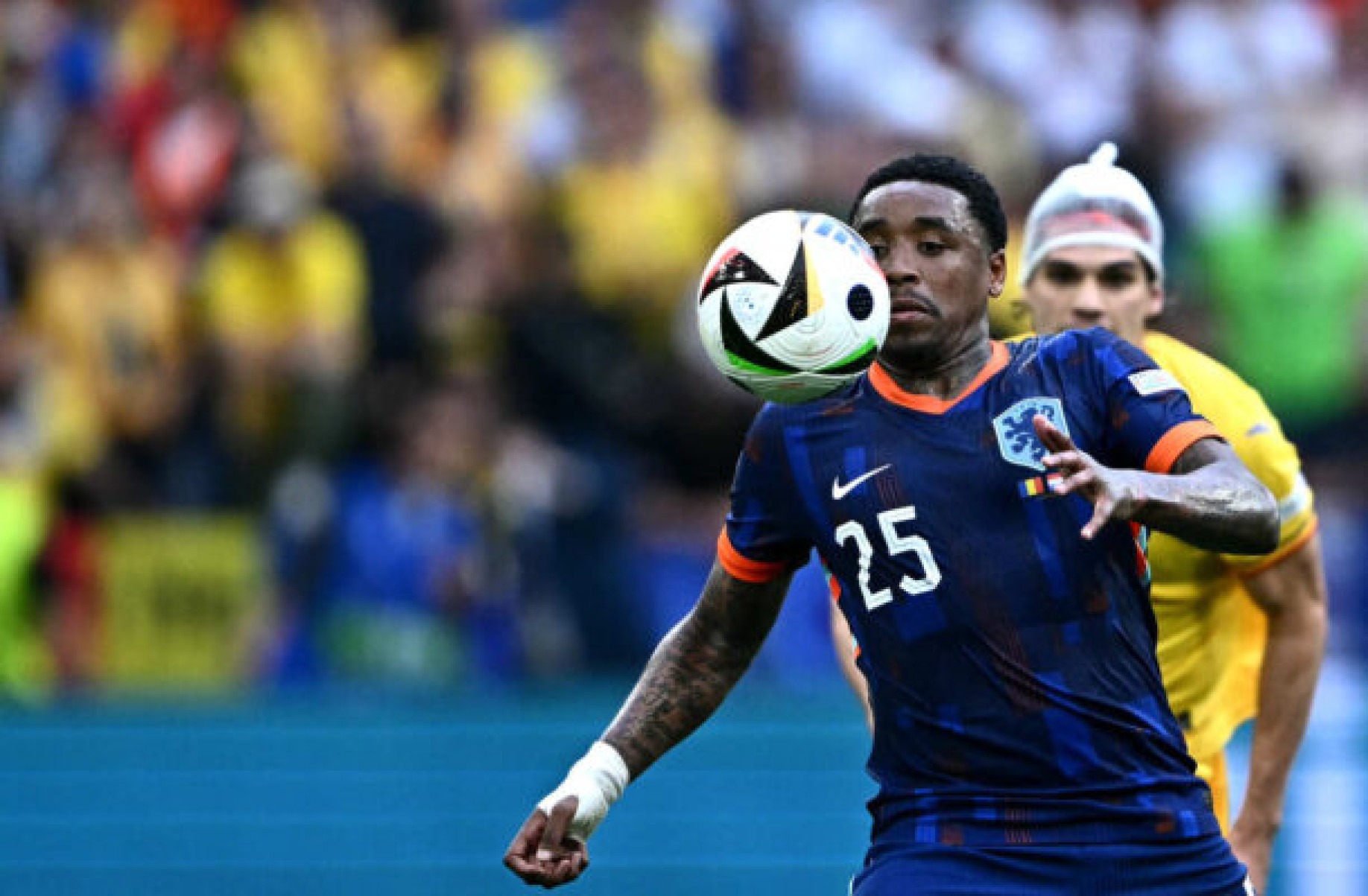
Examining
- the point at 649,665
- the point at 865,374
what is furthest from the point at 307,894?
the point at 865,374

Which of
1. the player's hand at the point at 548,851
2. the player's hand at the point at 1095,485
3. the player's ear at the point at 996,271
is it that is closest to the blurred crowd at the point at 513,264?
the player's ear at the point at 996,271

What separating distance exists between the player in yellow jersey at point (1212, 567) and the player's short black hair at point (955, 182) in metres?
0.91

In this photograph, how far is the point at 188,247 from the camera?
16.2 m

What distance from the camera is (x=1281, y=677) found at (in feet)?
19.1

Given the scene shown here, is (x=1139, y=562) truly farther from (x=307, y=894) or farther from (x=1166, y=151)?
(x=1166, y=151)

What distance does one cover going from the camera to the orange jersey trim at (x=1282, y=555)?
19.0 ft

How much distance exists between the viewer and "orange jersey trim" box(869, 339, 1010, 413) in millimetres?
4828

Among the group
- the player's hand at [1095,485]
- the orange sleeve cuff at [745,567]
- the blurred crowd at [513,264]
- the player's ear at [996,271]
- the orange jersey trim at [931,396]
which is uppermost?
the blurred crowd at [513,264]

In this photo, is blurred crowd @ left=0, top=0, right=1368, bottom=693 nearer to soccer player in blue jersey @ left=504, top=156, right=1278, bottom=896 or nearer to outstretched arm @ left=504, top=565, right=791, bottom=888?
outstretched arm @ left=504, top=565, right=791, bottom=888

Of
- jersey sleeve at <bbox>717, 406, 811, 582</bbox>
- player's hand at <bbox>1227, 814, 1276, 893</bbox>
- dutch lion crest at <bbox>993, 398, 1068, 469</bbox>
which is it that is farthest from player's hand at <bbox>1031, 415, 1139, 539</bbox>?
player's hand at <bbox>1227, 814, 1276, 893</bbox>

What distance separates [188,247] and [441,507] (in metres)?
3.03

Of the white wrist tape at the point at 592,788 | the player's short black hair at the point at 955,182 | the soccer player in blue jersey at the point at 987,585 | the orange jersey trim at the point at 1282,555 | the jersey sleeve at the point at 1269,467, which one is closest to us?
the soccer player in blue jersey at the point at 987,585

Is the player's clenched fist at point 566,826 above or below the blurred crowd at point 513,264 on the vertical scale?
below

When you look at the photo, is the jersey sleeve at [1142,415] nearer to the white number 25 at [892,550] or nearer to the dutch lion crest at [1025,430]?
the dutch lion crest at [1025,430]
